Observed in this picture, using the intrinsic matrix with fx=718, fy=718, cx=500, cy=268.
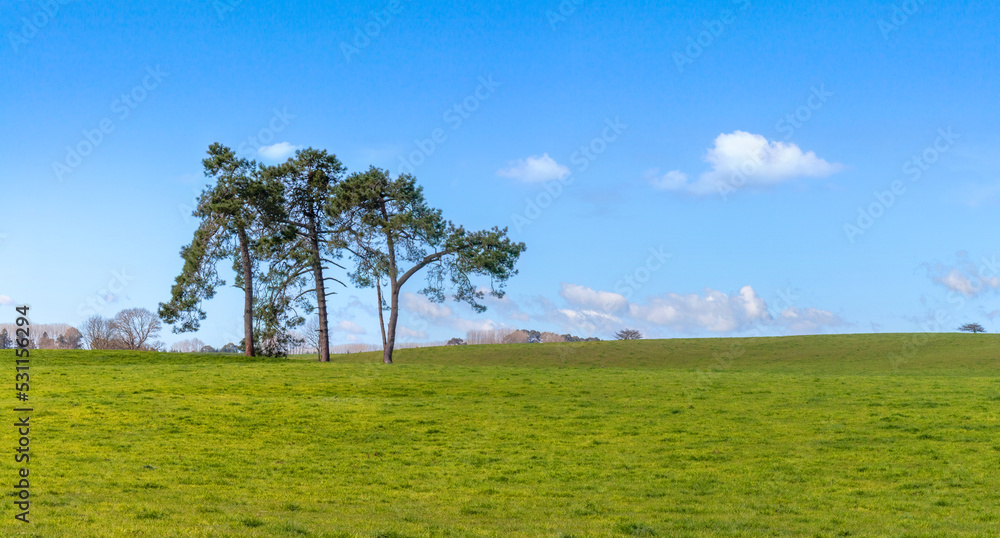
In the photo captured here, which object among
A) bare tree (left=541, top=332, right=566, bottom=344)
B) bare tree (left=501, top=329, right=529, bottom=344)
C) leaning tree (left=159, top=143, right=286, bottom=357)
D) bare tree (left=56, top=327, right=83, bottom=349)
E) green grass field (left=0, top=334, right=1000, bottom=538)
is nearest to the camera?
green grass field (left=0, top=334, right=1000, bottom=538)

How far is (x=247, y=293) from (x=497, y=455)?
34.5 m

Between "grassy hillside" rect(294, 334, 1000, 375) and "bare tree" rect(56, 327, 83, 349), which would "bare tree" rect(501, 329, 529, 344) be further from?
"bare tree" rect(56, 327, 83, 349)

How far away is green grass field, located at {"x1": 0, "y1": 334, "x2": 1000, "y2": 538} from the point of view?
1241 centimetres

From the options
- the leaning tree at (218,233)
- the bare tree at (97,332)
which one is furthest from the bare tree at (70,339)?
the leaning tree at (218,233)

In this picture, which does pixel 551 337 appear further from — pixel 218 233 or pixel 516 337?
pixel 218 233

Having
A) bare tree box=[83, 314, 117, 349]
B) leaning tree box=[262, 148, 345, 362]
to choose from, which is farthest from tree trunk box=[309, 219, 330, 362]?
bare tree box=[83, 314, 117, 349]

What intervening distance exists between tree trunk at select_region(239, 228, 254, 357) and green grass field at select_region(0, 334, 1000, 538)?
1230cm

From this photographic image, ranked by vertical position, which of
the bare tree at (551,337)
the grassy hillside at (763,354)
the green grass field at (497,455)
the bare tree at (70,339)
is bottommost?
the green grass field at (497,455)

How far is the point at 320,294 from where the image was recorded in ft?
164

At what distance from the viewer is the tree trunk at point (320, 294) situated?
49812 mm

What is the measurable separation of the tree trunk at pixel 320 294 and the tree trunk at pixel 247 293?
4296 mm

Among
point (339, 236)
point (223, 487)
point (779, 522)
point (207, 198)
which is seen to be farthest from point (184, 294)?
point (779, 522)

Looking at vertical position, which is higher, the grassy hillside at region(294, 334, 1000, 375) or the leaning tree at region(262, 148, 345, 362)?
the leaning tree at region(262, 148, 345, 362)

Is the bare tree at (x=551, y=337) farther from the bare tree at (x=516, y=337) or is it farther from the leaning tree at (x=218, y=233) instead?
the leaning tree at (x=218, y=233)
